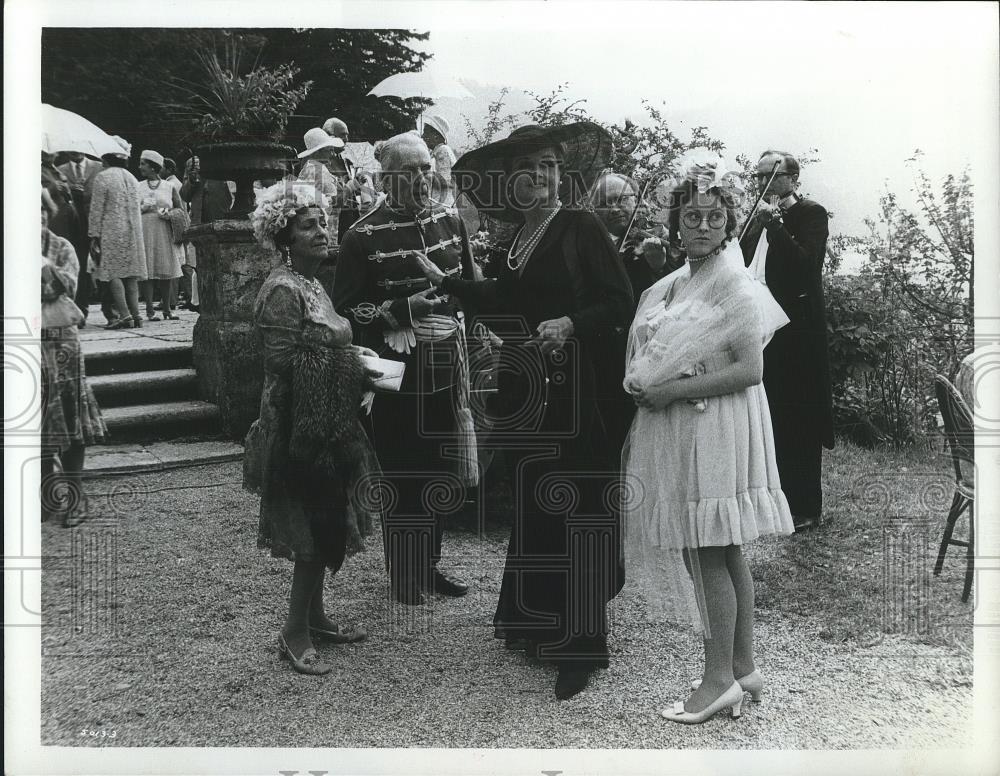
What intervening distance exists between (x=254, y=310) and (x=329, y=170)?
724mm

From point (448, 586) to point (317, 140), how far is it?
216cm

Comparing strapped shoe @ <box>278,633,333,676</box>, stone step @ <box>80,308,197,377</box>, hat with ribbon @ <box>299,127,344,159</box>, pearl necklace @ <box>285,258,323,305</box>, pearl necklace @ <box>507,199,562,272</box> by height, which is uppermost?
hat with ribbon @ <box>299,127,344,159</box>

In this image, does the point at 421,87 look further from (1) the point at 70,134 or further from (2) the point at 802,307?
(2) the point at 802,307

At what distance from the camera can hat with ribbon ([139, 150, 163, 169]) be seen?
440 centimetres

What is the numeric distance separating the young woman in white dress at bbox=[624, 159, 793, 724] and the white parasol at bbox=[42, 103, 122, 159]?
2.54m

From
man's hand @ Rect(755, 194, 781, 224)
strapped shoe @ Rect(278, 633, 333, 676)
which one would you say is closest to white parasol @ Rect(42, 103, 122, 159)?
strapped shoe @ Rect(278, 633, 333, 676)

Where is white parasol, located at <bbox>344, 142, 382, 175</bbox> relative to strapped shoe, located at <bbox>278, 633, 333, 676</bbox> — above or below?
above

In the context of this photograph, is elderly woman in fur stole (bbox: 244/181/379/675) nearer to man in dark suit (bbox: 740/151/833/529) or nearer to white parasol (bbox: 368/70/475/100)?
white parasol (bbox: 368/70/475/100)

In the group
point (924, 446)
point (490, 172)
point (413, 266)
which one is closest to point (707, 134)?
point (490, 172)

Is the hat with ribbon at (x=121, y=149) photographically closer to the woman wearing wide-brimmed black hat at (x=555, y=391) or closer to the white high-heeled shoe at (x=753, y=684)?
the woman wearing wide-brimmed black hat at (x=555, y=391)

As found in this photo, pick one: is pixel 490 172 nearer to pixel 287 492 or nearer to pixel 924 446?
pixel 287 492

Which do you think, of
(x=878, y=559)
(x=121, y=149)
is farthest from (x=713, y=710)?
(x=121, y=149)

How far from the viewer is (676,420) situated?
3.94 meters

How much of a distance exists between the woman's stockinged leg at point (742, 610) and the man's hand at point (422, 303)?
1.70m
